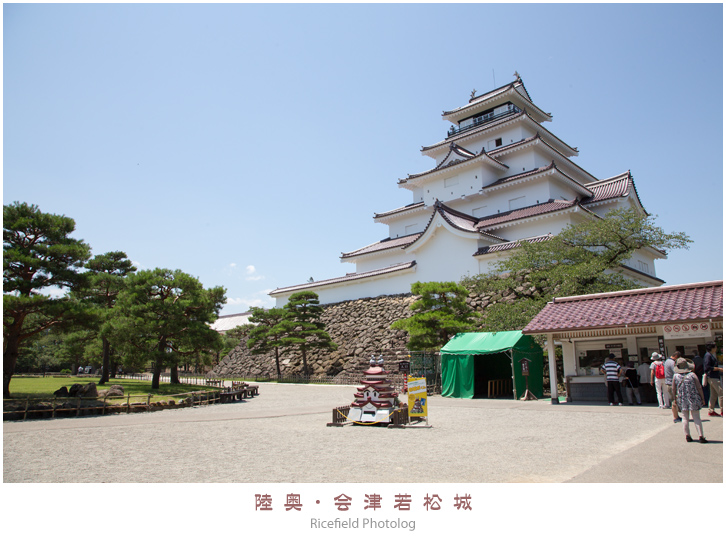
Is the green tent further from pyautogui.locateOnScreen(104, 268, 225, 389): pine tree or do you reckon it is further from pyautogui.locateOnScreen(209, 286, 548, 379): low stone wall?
pyautogui.locateOnScreen(104, 268, 225, 389): pine tree

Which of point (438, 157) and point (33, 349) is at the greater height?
point (438, 157)

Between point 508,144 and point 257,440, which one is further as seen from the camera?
point 508,144

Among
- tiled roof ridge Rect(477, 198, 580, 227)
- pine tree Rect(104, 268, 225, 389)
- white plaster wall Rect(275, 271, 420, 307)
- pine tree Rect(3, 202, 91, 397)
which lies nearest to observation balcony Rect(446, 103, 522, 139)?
tiled roof ridge Rect(477, 198, 580, 227)

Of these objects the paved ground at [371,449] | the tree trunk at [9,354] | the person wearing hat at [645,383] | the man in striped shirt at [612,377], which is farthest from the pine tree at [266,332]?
the person wearing hat at [645,383]

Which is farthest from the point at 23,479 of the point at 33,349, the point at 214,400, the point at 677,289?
the point at 33,349

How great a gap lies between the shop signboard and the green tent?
4856mm

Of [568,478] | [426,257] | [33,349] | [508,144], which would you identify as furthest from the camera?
[33,349]

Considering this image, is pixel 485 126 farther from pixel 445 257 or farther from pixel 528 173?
pixel 445 257

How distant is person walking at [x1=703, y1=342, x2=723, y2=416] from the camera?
1002 centimetres

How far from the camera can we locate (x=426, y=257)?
3078 cm

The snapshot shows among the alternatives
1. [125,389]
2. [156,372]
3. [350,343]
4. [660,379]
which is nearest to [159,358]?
[156,372]

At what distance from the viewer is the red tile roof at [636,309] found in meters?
12.4

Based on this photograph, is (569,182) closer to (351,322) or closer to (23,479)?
(351,322)

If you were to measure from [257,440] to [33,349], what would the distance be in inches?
1808
